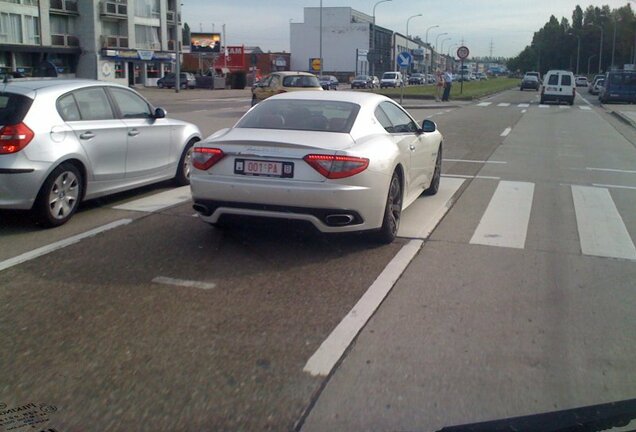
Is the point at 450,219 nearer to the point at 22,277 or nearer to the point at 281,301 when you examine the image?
the point at 281,301

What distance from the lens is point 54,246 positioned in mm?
6469

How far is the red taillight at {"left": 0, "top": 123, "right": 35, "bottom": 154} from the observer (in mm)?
6715

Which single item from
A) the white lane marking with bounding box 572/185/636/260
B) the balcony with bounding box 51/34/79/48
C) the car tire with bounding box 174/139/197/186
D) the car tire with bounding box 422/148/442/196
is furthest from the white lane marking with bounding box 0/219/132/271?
the balcony with bounding box 51/34/79/48

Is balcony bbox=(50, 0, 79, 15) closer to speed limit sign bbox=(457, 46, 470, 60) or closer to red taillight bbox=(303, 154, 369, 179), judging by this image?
speed limit sign bbox=(457, 46, 470, 60)

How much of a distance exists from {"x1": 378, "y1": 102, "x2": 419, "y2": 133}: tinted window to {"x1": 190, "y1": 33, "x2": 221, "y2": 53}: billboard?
67133 mm

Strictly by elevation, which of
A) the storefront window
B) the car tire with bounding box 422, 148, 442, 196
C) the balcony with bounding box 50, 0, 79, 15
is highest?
the balcony with bounding box 50, 0, 79, 15

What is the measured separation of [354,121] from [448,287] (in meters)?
1.99

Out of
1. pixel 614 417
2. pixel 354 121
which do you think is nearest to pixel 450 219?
pixel 354 121

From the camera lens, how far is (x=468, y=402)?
3.56 meters

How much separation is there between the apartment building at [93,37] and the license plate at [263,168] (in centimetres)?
4175

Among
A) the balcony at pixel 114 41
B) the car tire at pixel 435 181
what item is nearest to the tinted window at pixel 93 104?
the car tire at pixel 435 181

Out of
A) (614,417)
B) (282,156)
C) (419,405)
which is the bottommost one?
(419,405)

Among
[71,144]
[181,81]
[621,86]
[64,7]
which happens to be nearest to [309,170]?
[71,144]

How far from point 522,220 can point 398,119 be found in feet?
6.23
